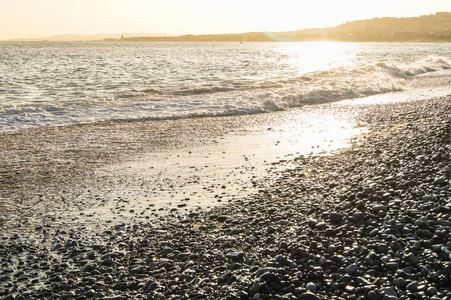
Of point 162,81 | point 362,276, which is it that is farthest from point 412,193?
point 162,81

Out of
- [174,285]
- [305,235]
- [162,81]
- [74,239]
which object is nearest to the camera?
[174,285]

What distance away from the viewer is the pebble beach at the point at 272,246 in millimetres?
4016

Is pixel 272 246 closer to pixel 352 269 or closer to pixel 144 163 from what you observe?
pixel 352 269

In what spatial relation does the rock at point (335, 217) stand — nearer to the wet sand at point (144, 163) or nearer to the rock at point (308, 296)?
the rock at point (308, 296)

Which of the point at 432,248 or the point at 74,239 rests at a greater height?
the point at 432,248

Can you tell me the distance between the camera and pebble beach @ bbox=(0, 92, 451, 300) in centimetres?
402

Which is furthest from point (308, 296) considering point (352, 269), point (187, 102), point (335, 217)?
point (187, 102)

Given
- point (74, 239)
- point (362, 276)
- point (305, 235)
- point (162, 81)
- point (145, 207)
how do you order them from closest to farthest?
point (362, 276) < point (305, 235) < point (74, 239) < point (145, 207) < point (162, 81)

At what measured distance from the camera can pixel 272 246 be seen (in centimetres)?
494

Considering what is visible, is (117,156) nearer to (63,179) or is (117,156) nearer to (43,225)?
(63,179)

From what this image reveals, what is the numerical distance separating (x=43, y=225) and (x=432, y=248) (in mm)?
5864

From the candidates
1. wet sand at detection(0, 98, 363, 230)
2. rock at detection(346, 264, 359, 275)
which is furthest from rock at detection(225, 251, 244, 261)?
wet sand at detection(0, 98, 363, 230)

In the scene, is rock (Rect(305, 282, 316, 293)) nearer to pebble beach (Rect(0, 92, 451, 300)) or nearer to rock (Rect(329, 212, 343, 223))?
pebble beach (Rect(0, 92, 451, 300))

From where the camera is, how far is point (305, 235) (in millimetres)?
5059
